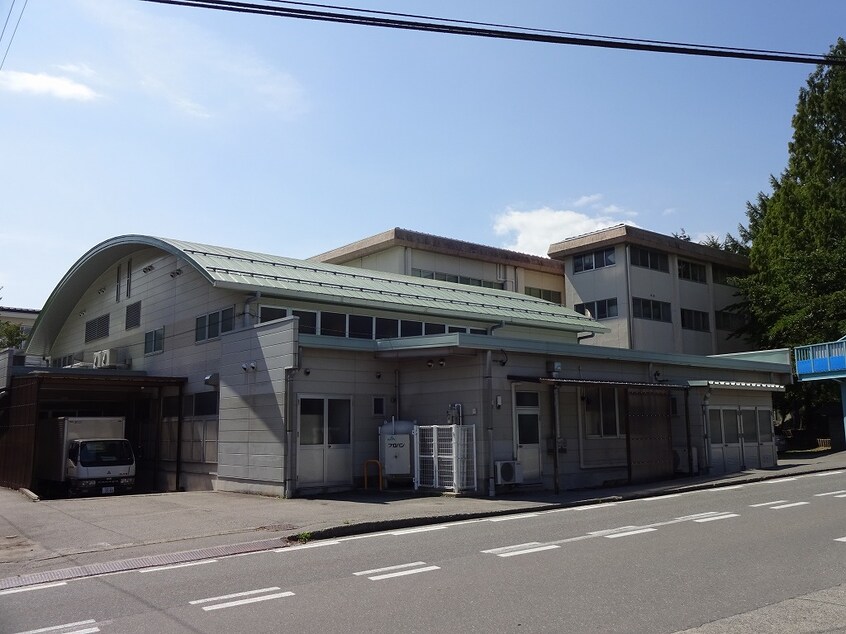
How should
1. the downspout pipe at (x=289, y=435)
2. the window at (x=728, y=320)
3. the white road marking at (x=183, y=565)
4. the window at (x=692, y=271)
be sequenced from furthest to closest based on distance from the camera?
the window at (x=728, y=320) < the window at (x=692, y=271) < the downspout pipe at (x=289, y=435) < the white road marking at (x=183, y=565)

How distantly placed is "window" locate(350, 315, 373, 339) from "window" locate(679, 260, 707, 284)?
1027 inches

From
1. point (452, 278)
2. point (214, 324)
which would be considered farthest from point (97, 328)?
point (452, 278)

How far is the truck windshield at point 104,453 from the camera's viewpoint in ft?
73.3

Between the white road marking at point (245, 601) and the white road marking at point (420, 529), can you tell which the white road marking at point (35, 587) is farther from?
the white road marking at point (420, 529)

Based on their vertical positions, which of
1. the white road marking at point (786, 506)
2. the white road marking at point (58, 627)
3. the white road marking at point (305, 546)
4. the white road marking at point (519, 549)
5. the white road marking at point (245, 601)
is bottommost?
the white road marking at point (305, 546)

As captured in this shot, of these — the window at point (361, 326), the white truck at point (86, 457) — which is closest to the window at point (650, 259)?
the window at point (361, 326)

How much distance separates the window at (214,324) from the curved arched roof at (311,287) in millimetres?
1405

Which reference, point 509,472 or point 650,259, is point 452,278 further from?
point 509,472

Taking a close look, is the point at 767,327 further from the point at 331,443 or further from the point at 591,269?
the point at 331,443

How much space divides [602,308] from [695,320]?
22.3 ft

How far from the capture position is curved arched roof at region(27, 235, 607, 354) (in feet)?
72.3

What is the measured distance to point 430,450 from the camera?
1848cm

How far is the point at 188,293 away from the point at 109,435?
17.2 ft

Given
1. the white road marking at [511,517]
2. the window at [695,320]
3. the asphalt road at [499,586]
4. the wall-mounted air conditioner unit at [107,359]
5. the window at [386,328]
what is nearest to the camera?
the asphalt road at [499,586]
